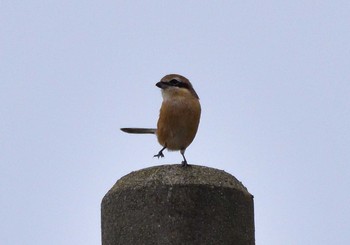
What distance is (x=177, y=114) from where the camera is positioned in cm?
707

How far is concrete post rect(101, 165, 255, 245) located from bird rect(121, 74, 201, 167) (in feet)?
6.06

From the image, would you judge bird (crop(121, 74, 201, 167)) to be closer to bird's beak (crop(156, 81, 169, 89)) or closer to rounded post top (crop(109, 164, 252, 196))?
bird's beak (crop(156, 81, 169, 89))

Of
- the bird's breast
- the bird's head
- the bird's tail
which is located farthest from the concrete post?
the bird's tail

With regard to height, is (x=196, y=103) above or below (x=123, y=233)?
above

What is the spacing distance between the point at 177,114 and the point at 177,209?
7.46 feet

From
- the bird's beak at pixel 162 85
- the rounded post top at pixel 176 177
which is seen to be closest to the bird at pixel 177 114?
the bird's beak at pixel 162 85

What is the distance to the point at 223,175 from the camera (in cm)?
527

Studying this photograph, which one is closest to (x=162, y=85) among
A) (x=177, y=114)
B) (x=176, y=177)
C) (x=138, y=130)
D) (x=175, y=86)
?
(x=175, y=86)

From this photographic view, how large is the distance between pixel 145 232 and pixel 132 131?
463cm

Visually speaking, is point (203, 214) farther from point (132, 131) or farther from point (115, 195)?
point (132, 131)

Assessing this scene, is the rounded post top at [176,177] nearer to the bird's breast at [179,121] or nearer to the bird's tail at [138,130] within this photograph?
the bird's breast at [179,121]

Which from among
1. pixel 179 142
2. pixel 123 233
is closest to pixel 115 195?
pixel 123 233

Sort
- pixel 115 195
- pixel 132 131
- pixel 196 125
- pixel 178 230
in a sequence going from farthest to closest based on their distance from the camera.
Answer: pixel 132 131, pixel 196 125, pixel 115 195, pixel 178 230

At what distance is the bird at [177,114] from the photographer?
7074mm
